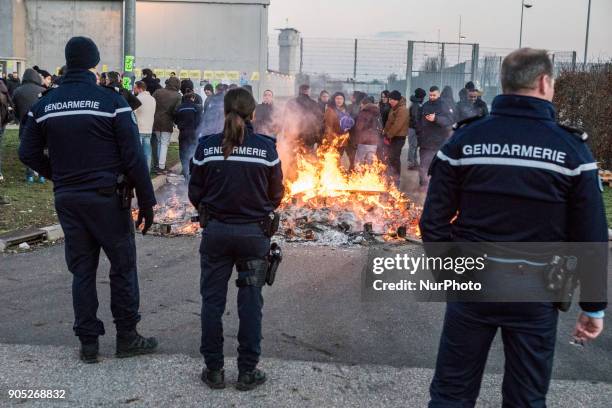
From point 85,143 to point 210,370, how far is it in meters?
1.65

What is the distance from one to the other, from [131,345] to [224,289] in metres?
0.88

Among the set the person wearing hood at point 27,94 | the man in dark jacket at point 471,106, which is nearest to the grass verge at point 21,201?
the person wearing hood at point 27,94

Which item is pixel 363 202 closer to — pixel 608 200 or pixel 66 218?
pixel 608 200

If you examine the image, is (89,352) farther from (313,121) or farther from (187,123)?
(187,123)

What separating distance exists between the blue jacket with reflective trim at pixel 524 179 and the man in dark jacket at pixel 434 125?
31.3 feet

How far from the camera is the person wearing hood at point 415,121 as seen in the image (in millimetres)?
13734

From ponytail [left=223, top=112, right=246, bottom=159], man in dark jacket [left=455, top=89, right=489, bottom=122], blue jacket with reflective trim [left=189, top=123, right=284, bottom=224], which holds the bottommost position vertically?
blue jacket with reflective trim [left=189, top=123, right=284, bottom=224]

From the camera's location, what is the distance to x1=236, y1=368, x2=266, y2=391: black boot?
4105 mm

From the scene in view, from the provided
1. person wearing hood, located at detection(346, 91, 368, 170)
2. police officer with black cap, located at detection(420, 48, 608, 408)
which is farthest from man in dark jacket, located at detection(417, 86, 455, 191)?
police officer with black cap, located at detection(420, 48, 608, 408)

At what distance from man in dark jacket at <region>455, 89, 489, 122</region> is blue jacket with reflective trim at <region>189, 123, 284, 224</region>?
401 inches

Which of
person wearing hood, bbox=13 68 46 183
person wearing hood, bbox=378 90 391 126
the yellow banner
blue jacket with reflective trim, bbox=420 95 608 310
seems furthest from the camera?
the yellow banner

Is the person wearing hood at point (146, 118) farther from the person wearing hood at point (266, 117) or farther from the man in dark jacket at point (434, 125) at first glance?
the man in dark jacket at point (434, 125)

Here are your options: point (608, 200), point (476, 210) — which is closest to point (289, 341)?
point (476, 210)

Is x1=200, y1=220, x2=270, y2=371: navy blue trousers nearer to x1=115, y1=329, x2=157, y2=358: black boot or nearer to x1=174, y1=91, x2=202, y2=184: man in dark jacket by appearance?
x1=115, y1=329, x2=157, y2=358: black boot
